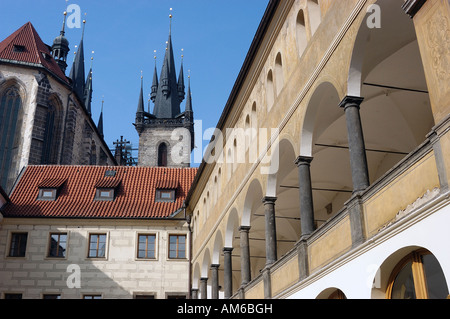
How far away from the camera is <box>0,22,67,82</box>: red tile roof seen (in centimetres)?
4516

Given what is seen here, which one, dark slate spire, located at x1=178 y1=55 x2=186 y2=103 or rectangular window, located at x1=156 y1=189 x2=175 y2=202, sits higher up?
dark slate spire, located at x1=178 y1=55 x2=186 y2=103

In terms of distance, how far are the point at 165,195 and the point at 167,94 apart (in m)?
42.0

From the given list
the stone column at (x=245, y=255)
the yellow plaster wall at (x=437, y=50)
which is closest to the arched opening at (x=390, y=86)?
the yellow plaster wall at (x=437, y=50)

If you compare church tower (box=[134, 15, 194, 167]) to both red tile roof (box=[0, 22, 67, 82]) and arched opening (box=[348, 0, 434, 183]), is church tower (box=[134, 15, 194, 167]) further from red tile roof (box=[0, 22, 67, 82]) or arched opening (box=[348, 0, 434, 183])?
arched opening (box=[348, 0, 434, 183])

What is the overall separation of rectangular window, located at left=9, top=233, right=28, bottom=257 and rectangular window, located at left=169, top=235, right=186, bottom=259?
7213 millimetres

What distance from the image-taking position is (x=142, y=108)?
71000mm

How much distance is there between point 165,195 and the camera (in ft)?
105

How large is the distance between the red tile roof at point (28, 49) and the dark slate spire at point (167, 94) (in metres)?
21.9

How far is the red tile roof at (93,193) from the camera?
3017 centimetres

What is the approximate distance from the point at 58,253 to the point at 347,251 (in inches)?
863

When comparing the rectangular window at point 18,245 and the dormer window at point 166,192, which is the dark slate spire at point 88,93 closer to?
the dormer window at point 166,192

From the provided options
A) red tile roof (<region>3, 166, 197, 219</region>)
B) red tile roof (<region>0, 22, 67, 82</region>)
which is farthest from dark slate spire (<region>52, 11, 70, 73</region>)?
red tile roof (<region>3, 166, 197, 219</region>)
